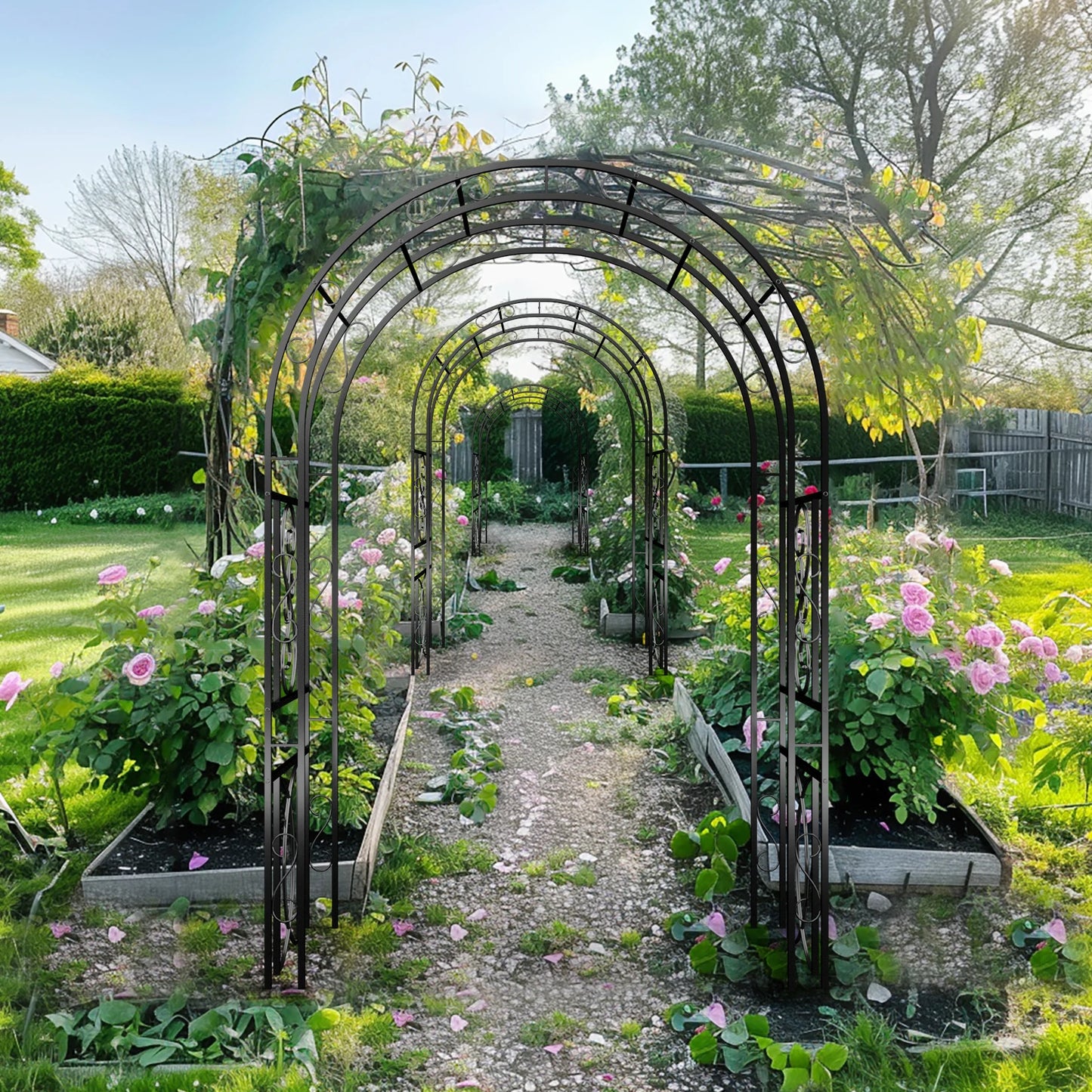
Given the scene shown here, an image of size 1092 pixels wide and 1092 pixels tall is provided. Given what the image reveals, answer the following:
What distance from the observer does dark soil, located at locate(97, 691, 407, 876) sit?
2.79 meters

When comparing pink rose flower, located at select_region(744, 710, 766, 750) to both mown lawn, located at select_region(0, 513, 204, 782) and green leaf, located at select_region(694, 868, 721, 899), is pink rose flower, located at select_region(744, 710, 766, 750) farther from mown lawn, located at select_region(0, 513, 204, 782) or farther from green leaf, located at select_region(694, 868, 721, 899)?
mown lawn, located at select_region(0, 513, 204, 782)

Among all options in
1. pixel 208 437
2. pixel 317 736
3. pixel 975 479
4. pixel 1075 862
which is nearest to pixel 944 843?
pixel 1075 862

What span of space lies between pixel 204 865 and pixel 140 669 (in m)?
0.63

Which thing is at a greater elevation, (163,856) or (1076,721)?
(1076,721)

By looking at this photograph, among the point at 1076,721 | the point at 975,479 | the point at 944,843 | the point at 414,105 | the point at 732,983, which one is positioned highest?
the point at 414,105

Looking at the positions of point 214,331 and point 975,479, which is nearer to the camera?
point 214,331

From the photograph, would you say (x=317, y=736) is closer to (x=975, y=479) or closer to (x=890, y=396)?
(x=890, y=396)

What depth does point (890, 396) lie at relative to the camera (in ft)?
16.2

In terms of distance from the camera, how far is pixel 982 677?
2.73 metres

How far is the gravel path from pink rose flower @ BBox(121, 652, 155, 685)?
110 centimetres

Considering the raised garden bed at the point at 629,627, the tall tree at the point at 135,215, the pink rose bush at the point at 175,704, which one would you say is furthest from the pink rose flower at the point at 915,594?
the tall tree at the point at 135,215

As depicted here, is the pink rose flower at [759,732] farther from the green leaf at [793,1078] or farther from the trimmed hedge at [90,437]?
the trimmed hedge at [90,437]

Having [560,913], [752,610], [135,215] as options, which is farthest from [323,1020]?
[135,215]

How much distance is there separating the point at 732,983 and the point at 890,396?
11.4ft
